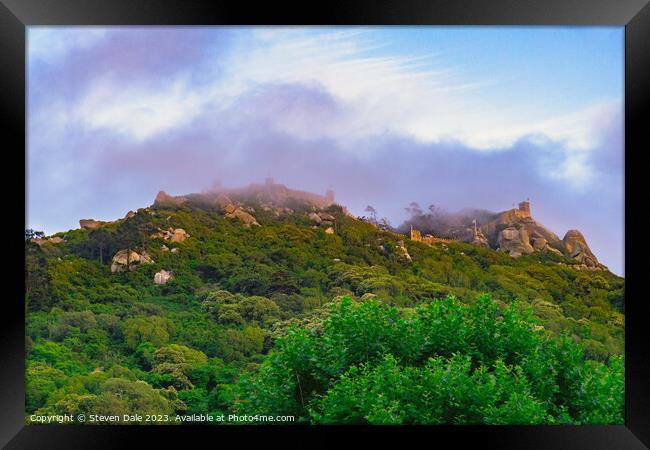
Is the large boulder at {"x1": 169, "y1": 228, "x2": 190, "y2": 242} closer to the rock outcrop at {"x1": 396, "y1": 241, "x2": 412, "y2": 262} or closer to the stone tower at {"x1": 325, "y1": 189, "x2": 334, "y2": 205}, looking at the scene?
the stone tower at {"x1": 325, "y1": 189, "x2": 334, "y2": 205}

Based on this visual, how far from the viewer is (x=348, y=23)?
292cm

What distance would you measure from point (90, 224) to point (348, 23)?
3582mm

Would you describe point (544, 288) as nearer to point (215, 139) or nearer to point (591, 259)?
point (591, 259)

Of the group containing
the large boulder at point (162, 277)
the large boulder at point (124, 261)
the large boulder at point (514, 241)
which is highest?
the large boulder at point (514, 241)

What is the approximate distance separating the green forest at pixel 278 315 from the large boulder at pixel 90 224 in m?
0.07

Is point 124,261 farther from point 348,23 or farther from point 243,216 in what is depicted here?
point 348,23

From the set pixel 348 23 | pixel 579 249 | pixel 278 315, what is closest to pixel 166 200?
pixel 278 315

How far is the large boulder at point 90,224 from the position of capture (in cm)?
545

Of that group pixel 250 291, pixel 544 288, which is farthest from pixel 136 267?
pixel 544 288

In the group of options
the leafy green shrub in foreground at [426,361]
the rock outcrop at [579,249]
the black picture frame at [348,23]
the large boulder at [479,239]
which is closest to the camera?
the black picture frame at [348,23]

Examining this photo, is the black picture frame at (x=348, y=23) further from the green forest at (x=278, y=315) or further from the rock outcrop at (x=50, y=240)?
the rock outcrop at (x=50, y=240)

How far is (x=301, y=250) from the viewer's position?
19.6ft

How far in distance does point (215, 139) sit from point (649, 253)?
3.62 m

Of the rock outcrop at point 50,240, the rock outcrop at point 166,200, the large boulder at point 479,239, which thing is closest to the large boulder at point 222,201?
the rock outcrop at point 166,200
